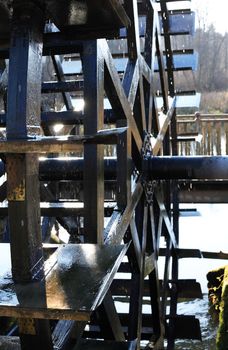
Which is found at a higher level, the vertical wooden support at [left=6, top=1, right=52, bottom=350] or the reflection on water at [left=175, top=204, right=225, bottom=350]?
the vertical wooden support at [left=6, top=1, right=52, bottom=350]

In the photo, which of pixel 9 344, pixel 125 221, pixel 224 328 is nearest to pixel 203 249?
pixel 224 328

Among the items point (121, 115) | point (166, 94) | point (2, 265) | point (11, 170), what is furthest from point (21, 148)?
point (166, 94)

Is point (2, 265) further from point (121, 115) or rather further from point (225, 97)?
point (225, 97)

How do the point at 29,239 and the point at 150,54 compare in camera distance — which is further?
the point at 150,54

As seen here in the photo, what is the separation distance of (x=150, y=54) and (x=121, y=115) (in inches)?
64.7

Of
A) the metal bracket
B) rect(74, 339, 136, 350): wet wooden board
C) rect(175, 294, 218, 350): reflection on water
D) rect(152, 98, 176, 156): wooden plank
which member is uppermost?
rect(152, 98, 176, 156): wooden plank

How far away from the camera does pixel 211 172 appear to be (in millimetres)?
3891

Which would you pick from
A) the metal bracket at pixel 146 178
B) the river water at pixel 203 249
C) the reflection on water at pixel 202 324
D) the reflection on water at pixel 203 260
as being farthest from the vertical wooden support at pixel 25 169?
the reflection on water at pixel 202 324

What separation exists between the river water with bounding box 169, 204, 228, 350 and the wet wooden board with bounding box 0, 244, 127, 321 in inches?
175

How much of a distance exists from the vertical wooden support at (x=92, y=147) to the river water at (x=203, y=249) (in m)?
3.75

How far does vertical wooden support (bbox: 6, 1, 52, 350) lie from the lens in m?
2.05

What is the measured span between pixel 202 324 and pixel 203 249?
3522 mm

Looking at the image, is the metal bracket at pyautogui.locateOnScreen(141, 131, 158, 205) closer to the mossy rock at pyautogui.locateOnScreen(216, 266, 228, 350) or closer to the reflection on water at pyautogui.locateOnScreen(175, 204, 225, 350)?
the mossy rock at pyautogui.locateOnScreen(216, 266, 228, 350)

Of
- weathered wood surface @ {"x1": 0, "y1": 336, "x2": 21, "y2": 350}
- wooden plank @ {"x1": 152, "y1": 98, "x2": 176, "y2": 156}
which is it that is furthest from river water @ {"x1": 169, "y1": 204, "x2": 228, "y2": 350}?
weathered wood surface @ {"x1": 0, "y1": 336, "x2": 21, "y2": 350}
